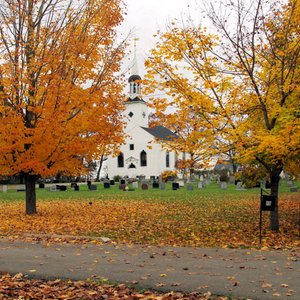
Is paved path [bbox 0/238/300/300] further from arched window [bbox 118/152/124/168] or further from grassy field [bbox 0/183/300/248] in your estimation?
arched window [bbox 118/152/124/168]

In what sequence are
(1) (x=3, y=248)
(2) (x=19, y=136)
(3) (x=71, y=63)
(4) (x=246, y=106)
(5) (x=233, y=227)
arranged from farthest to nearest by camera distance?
(3) (x=71, y=63) < (2) (x=19, y=136) < (5) (x=233, y=227) < (4) (x=246, y=106) < (1) (x=3, y=248)

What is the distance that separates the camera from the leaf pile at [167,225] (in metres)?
12.2

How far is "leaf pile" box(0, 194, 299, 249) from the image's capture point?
1219cm

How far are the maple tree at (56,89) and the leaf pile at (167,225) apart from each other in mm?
2031

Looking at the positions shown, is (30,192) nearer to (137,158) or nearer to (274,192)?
(274,192)


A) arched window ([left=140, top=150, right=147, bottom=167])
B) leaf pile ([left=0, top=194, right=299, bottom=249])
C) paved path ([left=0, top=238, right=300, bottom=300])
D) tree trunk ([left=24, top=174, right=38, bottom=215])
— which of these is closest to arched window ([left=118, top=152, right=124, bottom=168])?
arched window ([left=140, top=150, right=147, bottom=167])

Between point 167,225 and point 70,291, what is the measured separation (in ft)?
28.7

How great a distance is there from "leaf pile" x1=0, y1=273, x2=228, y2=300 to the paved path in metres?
0.27

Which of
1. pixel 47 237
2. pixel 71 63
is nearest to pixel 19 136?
pixel 71 63

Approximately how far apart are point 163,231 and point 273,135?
4.30 m

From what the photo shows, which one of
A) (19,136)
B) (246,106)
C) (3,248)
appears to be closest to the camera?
(3,248)

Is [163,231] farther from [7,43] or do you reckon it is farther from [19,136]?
[7,43]

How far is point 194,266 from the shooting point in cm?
809

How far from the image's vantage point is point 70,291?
6.69m
